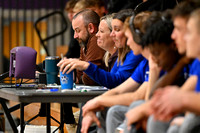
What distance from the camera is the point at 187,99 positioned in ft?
5.23

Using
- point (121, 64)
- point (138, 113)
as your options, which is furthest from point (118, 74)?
point (138, 113)

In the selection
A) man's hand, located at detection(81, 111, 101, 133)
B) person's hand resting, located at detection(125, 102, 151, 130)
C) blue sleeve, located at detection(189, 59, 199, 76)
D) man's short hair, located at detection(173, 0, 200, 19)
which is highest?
man's short hair, located at detection(173, 0, 200, 19)

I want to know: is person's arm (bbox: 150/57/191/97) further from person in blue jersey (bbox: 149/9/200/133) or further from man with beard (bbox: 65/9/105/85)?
man with beard (bbox: 65/9/105/85)

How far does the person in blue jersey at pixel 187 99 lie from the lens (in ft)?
5.25

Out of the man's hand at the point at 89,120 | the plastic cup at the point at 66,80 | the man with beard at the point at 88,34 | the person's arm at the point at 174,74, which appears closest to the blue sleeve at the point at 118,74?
the plastic cup at the point at 66,80

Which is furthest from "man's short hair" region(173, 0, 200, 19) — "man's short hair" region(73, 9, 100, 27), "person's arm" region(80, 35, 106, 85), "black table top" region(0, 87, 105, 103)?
"man's short hair" region(73, 9, 100, 27)

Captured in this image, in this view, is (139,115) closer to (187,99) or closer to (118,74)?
(187,99)

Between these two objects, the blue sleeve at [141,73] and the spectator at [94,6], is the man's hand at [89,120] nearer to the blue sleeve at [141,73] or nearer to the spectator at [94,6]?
the blue sleeve at [141,73]

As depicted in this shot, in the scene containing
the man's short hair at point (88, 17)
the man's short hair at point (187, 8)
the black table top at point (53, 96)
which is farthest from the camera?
the man's short hair at point (88, 17)

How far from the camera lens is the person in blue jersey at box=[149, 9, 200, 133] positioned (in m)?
1.60

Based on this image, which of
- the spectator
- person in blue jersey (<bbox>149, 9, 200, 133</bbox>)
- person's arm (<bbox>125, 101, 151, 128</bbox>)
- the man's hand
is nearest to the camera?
person in blue jersey (<bbox>149, 9, 200, 133</bbox>)

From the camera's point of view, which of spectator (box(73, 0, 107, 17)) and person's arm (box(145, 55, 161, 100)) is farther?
spectator (box(73, 0, 107, 17))

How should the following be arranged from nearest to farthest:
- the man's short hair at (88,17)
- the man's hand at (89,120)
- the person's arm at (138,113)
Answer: the person's arm at (138,113) < the man's hand at (89,120) < the man's short hair at (88,17)

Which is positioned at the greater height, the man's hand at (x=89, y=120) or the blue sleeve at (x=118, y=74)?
the blue sleeve at (x=118, y=74)
